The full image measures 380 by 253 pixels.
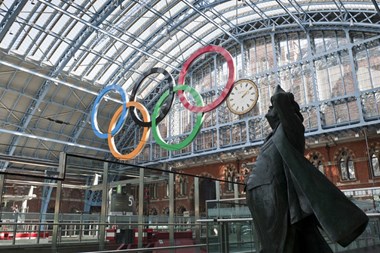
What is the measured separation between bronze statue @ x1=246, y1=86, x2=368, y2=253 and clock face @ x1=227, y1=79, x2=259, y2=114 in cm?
1807

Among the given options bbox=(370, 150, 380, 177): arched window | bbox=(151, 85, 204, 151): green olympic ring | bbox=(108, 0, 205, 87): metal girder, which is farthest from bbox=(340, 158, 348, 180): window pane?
bbox=(108, 0, 205, 87): metal girder

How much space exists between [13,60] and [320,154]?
2264 centimetres

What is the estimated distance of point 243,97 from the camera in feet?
70.6

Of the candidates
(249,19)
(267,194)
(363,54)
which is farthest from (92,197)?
(249,19)

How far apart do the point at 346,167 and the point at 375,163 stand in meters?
1.77

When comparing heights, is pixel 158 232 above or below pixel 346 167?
below

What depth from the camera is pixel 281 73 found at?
1032 inches

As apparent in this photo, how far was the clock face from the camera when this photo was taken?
2088cm

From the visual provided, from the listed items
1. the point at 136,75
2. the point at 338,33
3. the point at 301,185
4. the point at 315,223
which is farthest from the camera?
the point at 136,75

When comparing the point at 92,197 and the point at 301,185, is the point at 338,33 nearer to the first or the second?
the point at 92,197

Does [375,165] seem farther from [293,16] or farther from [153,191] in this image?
[153,191]

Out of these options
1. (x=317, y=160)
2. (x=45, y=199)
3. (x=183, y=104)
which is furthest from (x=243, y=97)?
(x=45, y=199)

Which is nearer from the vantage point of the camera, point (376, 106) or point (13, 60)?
point (376, 106)

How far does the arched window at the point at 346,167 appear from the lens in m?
23.0
